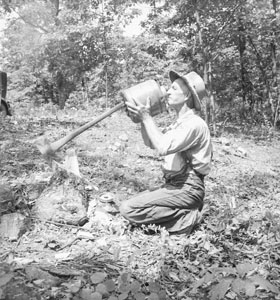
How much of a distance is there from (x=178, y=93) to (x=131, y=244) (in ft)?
4.72

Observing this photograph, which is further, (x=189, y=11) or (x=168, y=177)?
(x=189, y=11)

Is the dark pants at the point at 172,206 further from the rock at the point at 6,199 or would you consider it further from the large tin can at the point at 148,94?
the rock at the point at 6,199

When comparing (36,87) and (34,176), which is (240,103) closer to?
(34,176)

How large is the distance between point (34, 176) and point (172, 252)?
7.47 feet

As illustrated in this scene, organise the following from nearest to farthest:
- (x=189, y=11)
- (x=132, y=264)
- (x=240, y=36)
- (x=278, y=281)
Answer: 1. (x=278, y=281)
2. (x=132, y=264)
3. (x=189, y=11)
4. (x=240, y=36)

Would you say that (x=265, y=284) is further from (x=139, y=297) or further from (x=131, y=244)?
(x=131, y=244)

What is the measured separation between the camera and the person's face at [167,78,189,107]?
3262mm

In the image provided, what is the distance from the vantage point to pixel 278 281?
2479 mm

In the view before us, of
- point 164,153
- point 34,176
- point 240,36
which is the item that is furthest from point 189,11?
point 164,153

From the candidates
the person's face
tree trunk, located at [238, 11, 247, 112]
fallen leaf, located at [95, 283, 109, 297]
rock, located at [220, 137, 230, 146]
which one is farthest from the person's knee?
tree trunk, located at [238, 11, 247, 112]

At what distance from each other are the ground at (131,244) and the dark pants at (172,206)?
0.38ft

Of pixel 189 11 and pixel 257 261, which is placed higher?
pixel 189 11

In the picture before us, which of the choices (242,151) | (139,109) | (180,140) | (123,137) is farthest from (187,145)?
(242,151)

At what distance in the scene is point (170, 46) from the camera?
10336 millimetres
